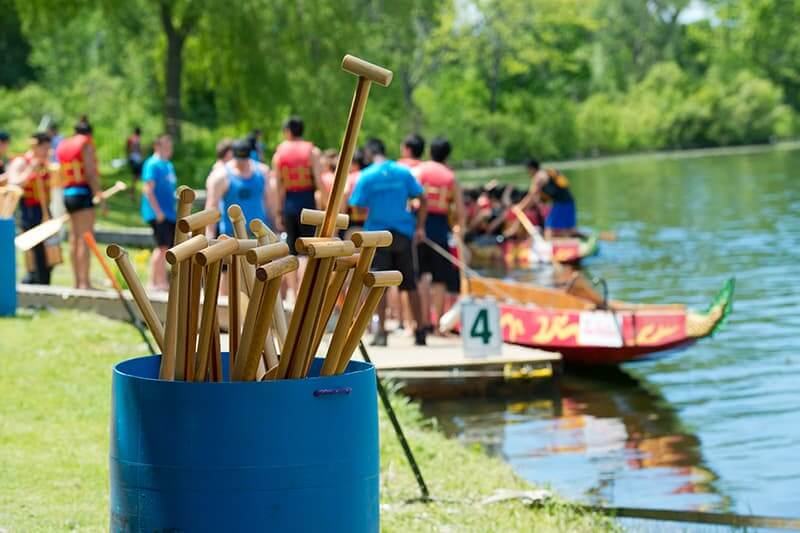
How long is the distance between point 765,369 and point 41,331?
6737 mm

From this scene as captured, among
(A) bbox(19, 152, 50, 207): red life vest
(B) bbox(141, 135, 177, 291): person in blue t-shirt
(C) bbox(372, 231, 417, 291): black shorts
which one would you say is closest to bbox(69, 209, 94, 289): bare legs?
(A) bbox(19, 152, 50, 207): red life vest

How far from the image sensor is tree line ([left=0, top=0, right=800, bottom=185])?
32812mm

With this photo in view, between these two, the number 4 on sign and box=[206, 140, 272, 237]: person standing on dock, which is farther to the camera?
box=[206, 140, 272, 237]: person standing on dock

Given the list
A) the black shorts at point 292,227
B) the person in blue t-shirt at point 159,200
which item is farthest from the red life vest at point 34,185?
the black shorts at point 292,227

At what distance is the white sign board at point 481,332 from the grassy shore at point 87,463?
94cm

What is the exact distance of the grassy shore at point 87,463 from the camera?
6.43m

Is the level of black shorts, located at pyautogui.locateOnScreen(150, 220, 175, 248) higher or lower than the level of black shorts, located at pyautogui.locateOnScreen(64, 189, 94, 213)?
lower

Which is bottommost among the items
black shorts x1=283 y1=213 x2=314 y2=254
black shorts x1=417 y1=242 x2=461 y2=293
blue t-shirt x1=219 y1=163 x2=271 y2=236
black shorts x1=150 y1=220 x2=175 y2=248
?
black shorts x1=417 y1=242 x2=461 y2=293

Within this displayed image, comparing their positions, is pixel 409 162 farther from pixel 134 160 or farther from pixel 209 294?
pixel 134 160

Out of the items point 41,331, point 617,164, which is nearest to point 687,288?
point 41,331

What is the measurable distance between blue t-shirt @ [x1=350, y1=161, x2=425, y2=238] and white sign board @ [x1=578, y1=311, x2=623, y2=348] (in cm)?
211

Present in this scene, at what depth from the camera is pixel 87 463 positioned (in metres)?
7.19

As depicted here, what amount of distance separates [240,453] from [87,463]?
3.33m

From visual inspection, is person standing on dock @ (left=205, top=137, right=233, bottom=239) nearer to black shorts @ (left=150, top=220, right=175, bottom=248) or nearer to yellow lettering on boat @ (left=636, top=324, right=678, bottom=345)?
black shorts @ (left=150, top=220, right=175, bottom=248)
